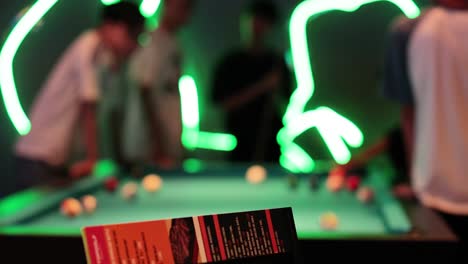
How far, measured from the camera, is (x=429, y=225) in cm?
222

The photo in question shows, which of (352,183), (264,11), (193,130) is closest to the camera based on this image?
(352,183)

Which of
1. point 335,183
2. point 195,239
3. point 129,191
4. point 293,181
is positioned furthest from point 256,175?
point 195,239

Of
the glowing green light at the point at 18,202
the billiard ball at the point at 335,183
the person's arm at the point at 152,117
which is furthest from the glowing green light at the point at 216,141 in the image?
the glowing green light at the point at 18,202

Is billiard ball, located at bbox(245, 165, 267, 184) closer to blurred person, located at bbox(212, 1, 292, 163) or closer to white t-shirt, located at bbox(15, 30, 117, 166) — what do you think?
white t-shirt, located at bbox(15, 30, 117, 166)

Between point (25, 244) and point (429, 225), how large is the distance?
1396mm

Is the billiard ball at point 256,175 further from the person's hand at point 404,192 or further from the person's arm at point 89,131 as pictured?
the person's arm at point 89,131

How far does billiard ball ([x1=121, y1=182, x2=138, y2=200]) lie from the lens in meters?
2.99

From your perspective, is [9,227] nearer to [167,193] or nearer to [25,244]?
[25,244]

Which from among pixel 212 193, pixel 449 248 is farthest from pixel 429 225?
pixel 212 193

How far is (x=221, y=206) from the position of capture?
2703 millimetres

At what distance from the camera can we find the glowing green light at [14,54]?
2.68 metres

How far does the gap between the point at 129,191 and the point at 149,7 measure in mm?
1159

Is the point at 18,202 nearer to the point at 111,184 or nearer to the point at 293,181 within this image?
the point at 111,184

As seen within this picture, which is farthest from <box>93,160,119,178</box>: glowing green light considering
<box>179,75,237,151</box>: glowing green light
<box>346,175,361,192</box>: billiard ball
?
<box>346,175,361,192</box>: billiard ball
